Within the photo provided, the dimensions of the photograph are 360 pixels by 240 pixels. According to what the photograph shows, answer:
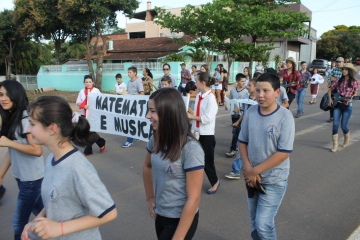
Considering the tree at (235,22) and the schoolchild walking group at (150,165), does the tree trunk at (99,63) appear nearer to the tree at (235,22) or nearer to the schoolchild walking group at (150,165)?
the tree at (235,22)

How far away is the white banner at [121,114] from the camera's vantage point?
598 cm

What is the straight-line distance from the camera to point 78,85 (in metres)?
21.5

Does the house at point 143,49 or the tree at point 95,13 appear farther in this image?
the house at point 143,49

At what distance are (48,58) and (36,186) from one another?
30.9 meters

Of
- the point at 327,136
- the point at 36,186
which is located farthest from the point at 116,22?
the point at 36,186

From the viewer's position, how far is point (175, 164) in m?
1.92

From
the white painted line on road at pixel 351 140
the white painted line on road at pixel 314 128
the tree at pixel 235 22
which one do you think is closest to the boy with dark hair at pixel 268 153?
the white painted line on road at pixel 351 140

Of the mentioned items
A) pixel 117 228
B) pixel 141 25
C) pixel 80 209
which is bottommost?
pixel 117 228

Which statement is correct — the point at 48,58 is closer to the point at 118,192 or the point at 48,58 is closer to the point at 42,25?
the point at 42,25

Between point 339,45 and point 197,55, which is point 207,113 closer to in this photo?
point 197,55

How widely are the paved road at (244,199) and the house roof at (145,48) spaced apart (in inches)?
767

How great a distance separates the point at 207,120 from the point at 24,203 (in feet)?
8.22

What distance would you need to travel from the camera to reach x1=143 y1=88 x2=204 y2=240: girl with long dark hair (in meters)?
1.89

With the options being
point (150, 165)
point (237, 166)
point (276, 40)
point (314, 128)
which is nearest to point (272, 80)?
point (150, 165)
